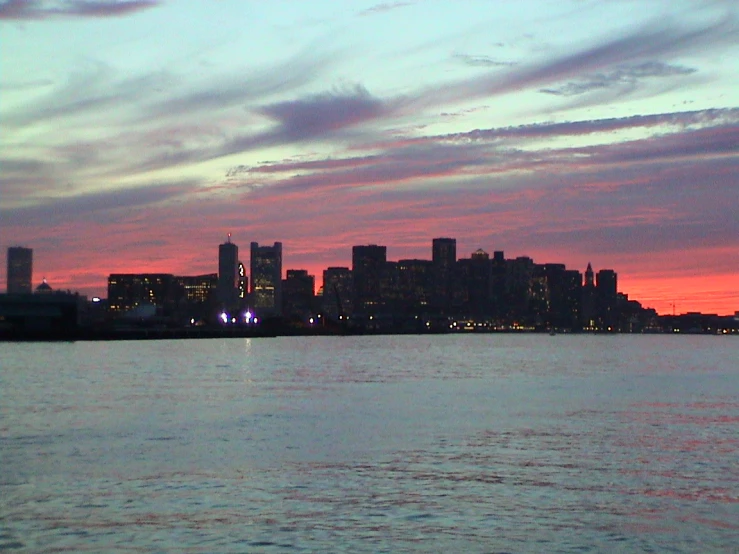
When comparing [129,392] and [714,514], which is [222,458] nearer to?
[714,514]

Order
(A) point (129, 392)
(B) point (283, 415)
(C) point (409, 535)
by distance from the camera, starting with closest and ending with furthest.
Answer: (C) point (409, 535) → (B) point (283, 415) → (A) point (129, 392)

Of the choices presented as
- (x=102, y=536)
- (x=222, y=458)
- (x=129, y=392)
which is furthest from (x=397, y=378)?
(x=102, y=536)

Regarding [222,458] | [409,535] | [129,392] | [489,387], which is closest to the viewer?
[409,535]

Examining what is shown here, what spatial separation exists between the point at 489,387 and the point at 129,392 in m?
25.8

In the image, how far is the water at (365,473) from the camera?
23.3 metres

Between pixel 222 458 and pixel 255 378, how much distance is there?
5335cm

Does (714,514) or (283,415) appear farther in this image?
(283,415)

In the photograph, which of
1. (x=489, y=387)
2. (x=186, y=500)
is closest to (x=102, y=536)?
(x=186, y=500)

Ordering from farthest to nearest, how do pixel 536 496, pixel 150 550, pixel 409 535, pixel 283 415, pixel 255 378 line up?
pixel 255 378
pixel 283 415
pixel 536 496
pixel 409 535
pixel 150 550

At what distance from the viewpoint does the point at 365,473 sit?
1265 inches

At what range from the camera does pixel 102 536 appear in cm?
2289

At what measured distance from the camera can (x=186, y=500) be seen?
89.5 ft

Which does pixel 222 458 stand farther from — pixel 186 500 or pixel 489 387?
pixel 489 387

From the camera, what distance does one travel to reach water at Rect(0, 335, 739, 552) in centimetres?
2334
